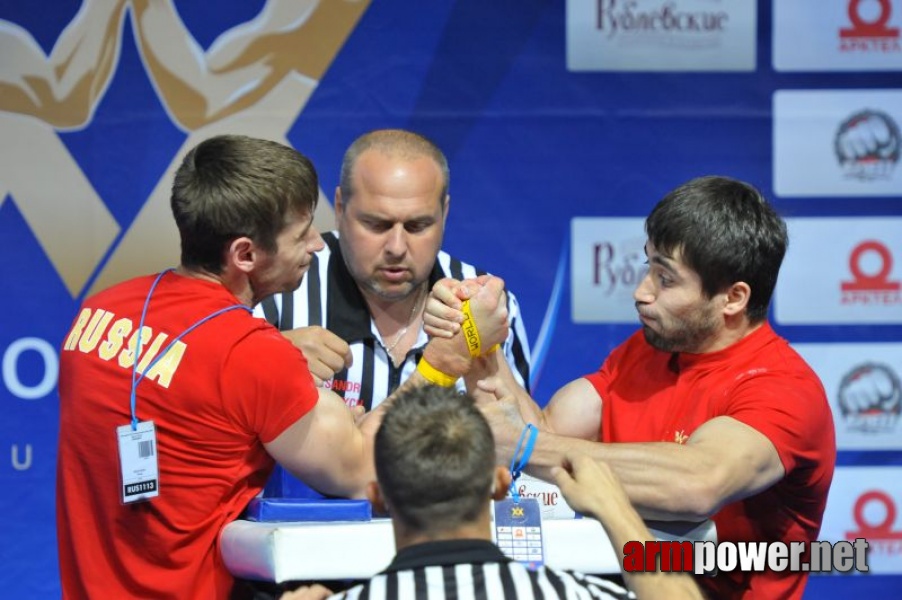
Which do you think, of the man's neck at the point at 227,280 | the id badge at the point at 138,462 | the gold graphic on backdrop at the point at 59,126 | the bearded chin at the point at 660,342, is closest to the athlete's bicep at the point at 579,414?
the bearded chin at the point at 660,342

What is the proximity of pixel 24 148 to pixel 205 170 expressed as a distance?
5.36 feet

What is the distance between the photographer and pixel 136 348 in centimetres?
190

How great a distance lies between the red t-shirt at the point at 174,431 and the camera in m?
1.88

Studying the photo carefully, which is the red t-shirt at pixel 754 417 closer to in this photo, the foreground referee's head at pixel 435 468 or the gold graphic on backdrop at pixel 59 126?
the foreground referee's head at pixel 435 468

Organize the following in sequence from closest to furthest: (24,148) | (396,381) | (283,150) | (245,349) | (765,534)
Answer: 1. (245,349)
2. (283,150)
3. (765,534)
4. (396,381)
5. (24,148)

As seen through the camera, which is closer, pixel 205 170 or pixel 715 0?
pixel 205 170

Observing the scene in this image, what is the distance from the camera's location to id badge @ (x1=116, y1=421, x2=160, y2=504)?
1.87 meters

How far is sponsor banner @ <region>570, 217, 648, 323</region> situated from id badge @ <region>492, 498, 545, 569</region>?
1.71 meters

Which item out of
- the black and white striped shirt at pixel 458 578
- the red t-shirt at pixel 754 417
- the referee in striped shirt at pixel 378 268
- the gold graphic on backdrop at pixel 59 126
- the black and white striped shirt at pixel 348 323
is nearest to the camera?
the black and white striped shirt at pixel 458 578

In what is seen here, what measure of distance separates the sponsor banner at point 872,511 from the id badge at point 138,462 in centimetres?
232

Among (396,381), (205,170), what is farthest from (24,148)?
(205,170)

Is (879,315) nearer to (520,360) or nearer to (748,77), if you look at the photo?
(748,77)

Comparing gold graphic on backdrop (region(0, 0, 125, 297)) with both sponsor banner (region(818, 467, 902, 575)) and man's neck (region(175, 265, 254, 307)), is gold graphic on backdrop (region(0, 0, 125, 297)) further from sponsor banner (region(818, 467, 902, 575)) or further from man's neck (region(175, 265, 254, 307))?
sponsor banner (region(818, 467, 902, 575))

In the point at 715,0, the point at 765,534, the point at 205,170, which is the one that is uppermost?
the point at 715,0
